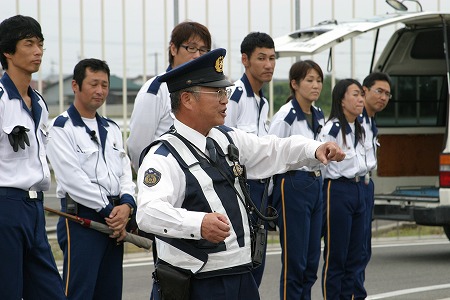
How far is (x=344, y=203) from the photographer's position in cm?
778

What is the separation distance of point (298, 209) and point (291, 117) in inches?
26.8

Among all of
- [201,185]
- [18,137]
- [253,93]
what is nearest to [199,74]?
[201,185]

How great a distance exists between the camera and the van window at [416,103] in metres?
11.8

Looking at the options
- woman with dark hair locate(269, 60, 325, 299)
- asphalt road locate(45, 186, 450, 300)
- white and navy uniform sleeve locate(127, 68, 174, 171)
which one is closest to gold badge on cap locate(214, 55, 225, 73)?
white and navy uniform sleeve locate(127, 68, 174, 171)

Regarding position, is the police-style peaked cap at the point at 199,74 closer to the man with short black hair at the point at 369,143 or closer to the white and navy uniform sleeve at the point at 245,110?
the white and navy uniform sleeve at the point at 245,110

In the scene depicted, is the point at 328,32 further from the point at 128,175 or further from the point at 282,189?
the point at 128,175

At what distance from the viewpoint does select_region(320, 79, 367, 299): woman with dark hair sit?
7.79 meters

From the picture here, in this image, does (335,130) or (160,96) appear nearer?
(160,96)

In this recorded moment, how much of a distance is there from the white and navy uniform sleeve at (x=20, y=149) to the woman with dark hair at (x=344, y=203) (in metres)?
2.88

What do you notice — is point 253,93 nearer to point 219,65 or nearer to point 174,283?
point 219,65

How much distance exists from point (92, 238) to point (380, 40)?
623 cm

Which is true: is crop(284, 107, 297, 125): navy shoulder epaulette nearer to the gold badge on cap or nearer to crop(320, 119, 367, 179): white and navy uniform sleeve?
crop(320, 119, 367, 179): white and navy uniform sleeve

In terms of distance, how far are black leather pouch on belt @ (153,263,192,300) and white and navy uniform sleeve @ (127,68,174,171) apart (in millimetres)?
1826

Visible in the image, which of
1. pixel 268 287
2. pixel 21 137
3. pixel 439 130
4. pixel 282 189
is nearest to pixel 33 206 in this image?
pixel 21 137
